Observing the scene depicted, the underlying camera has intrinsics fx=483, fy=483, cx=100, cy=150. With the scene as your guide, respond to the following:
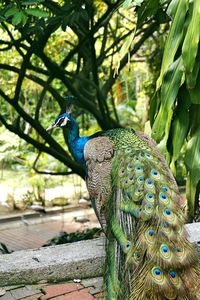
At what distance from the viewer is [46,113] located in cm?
962

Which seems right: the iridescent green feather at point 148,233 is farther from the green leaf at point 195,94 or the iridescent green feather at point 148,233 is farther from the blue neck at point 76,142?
the blue neck at point 76,142

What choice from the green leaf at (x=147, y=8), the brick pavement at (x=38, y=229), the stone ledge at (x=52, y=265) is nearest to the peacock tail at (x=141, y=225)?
the stone ledge at (x=52, y=265)

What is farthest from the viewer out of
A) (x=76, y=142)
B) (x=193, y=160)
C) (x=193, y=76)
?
(x=76, y=142)

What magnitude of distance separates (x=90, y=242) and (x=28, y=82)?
5.17 meters

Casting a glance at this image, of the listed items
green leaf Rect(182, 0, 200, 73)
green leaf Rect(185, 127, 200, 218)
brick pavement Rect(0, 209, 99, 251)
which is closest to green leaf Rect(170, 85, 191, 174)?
green leaf Rect(185, 127, 200, 218)

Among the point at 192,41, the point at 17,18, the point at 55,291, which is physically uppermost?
the point at 17,18

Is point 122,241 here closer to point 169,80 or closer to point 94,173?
point 94,173

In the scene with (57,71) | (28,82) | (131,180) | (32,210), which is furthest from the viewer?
(28,82)

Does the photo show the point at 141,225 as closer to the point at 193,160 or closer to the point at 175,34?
the point at 193,160

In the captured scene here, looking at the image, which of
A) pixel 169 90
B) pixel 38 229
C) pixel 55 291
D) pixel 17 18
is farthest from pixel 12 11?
pixel 38 229

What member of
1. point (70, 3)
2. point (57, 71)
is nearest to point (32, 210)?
point (57, 71)

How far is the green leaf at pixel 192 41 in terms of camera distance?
8.10 ft

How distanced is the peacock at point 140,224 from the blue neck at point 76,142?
1.23 feet

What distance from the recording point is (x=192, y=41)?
2479mm
